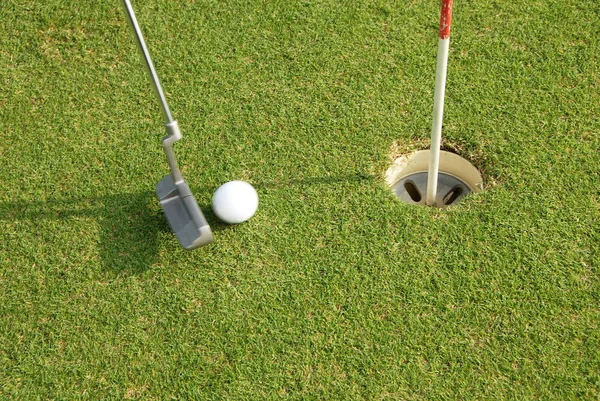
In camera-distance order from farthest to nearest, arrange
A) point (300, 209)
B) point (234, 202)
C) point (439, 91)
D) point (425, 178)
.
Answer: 1. point (425, 178)
2. point (300, 209)
3. point (234, 202)
4. point (439, 91)

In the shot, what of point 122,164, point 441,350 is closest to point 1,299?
point 122,164

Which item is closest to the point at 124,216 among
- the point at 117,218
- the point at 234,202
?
the point at 117,218

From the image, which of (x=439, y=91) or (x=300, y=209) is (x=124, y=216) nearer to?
(x=300, y=209)

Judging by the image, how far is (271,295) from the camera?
130 inches

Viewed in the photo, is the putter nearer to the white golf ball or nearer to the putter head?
the putter head

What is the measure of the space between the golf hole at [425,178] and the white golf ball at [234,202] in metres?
0.84

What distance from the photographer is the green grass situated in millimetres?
3088

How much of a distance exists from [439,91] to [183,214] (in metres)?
1.50

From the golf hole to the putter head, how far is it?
3.71 ft

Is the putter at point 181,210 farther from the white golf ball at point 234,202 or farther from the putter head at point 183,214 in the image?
the white golf ball at point 234,202

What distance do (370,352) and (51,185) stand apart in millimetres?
2152

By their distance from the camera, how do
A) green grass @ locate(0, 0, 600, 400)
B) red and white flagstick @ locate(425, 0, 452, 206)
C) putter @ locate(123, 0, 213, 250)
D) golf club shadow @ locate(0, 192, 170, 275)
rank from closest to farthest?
red and white flagstick @ locate(425, 0, 452, 206) < green grass @ locate(0, 0, 600, 400) < putter @ locate(123, 0, 213, 250) < golf club shadow @ locate(0, 192, 170, 275)

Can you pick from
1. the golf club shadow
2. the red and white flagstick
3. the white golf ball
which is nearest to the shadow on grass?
the golf club shadow

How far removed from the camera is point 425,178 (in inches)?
153
